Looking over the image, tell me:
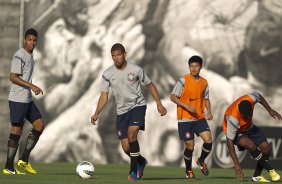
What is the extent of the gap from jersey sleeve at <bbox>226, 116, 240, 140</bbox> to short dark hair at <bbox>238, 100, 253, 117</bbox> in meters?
0.25

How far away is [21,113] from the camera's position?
14281 millimetres

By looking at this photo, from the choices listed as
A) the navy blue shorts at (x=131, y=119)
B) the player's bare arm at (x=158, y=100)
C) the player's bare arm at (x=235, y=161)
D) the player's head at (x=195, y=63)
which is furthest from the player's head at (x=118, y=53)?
the player's bare arm at (x=235, y=161)

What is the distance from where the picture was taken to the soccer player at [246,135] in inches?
535

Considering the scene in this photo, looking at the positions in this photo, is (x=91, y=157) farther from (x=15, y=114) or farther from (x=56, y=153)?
(x=15, y=114)

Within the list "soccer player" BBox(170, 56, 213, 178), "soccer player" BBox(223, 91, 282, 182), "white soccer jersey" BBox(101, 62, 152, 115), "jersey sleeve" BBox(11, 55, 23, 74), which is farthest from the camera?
"soccer player" BBox(170, 56, 213, 178)

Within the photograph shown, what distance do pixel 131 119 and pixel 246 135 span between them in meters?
1.82

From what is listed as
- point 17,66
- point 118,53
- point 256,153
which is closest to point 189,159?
point 256,153

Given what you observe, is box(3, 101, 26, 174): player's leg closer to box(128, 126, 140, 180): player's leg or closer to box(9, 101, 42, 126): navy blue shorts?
box(9, 101, 42, 126): navy blue shorts

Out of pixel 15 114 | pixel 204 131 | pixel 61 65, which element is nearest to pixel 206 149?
pixel 204 131

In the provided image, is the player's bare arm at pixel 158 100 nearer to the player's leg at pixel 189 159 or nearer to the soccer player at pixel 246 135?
the soccer player at pixel 246 135

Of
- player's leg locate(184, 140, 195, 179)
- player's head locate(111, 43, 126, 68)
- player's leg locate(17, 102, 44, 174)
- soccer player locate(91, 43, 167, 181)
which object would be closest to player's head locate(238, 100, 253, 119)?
soccer player locate(91, 43, 167, 181)

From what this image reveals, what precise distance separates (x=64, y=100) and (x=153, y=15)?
3107 millimetres

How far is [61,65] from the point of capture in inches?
896

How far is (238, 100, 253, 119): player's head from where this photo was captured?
13336 millimetres
